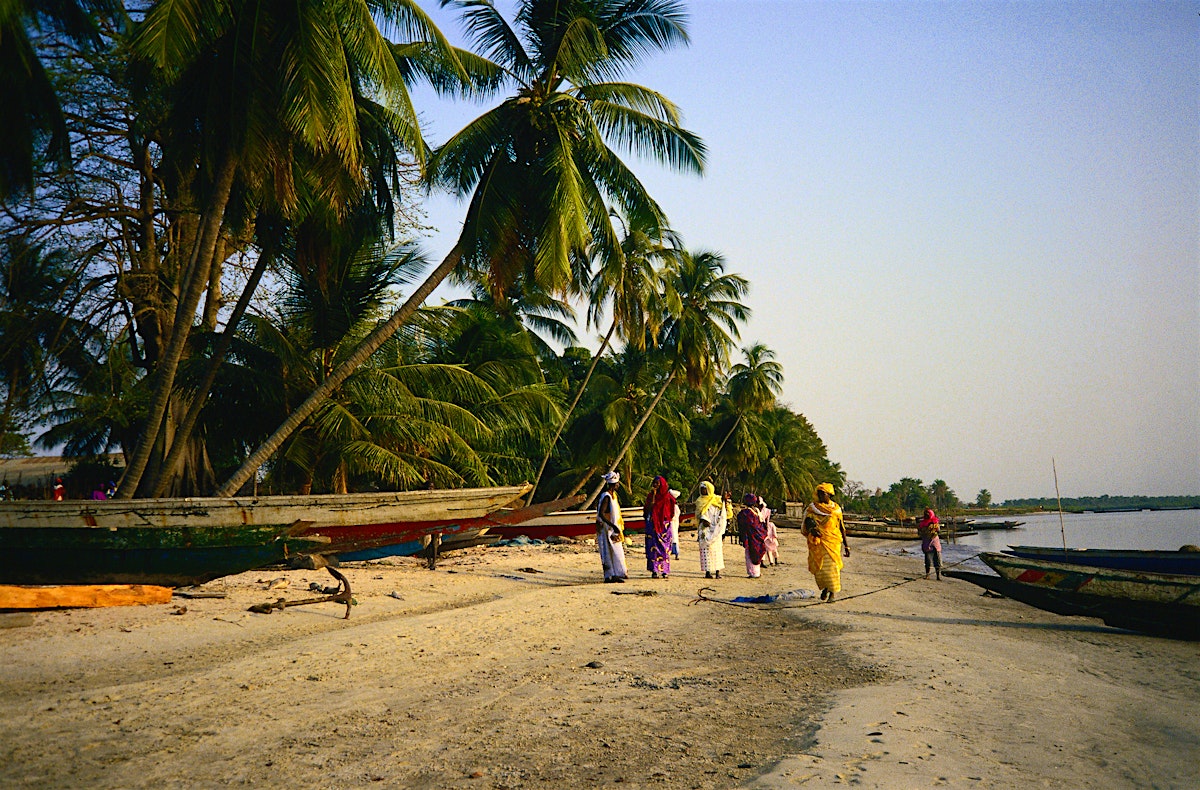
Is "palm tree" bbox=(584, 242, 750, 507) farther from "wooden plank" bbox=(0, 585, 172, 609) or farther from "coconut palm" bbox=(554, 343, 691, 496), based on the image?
"wooden plank" bbox=(0, 585, 172, 609)

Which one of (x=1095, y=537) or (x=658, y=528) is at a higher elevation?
(x=658, y=528)

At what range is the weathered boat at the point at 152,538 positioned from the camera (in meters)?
9.91

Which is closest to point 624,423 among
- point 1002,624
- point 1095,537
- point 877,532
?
point 877,532

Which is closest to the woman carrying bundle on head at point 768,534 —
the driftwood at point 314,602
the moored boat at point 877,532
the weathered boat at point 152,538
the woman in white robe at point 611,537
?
the woman in white robe at point 611,537

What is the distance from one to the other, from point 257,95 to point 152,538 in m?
5.95

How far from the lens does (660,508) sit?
14.3 metres

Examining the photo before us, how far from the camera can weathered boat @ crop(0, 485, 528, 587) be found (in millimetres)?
9914

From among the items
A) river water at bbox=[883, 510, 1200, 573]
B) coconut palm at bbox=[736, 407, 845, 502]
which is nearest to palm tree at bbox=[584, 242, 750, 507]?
river water at bbox=[883, 510, 1200, 573]

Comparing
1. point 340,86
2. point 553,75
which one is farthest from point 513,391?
point 340,86

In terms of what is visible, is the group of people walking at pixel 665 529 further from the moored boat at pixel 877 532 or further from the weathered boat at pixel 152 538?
the moored boat at pixel 877 532

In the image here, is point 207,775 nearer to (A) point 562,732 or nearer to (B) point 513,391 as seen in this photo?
(A) point 562,732

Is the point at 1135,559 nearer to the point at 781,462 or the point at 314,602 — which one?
the point at 314,602

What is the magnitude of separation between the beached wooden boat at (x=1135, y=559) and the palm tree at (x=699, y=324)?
15240mm

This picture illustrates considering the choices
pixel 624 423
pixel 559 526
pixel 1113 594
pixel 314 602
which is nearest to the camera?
pixel 314 602
